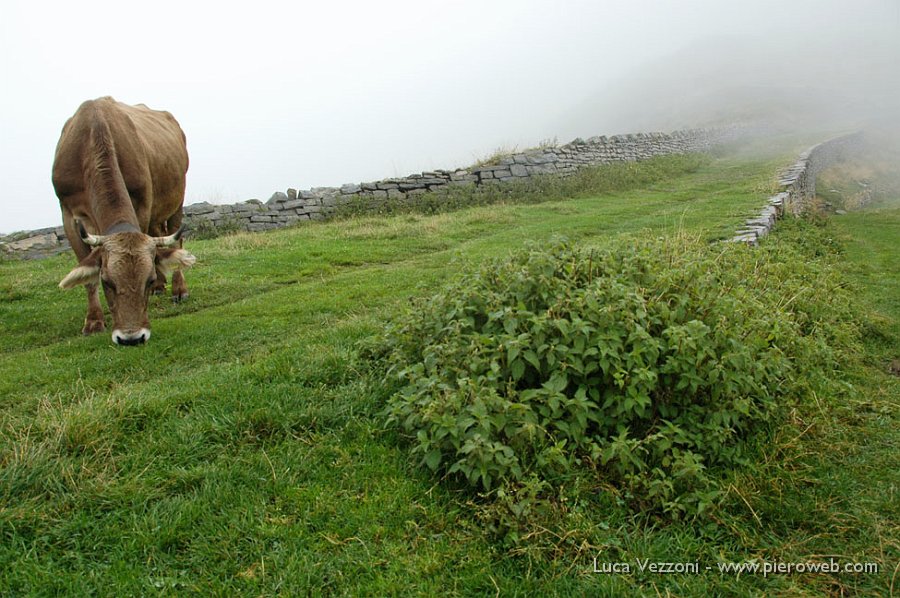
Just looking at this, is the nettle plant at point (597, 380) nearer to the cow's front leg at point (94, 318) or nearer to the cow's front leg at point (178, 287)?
the cow's front leg at point (94, 318)

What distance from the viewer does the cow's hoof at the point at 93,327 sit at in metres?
7.06

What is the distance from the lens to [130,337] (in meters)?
5.97

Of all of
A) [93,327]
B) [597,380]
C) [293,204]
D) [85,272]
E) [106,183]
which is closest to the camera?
[597,380]

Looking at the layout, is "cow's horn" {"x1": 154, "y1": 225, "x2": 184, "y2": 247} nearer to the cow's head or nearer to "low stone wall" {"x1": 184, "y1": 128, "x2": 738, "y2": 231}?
the cow's head

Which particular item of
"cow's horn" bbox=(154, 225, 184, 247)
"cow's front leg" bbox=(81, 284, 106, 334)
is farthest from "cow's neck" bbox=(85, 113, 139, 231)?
"cow's front leg" bbox=(81, 284, 106, 334)

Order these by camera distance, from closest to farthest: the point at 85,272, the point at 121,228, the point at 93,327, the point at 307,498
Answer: the point at 307,498, the point at 85,272, the point at 121,228, the point at 93,327

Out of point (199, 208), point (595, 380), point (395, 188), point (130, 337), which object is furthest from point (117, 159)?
point (395, 188)

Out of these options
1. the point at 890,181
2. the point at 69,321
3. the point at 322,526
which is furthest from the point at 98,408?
the point at 890,181

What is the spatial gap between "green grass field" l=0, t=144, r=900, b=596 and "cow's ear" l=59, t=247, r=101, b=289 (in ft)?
2.47

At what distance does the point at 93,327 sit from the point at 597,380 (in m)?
6.18

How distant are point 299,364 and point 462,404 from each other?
1.98m

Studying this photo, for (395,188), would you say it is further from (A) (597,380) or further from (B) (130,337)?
(A) (597,380)

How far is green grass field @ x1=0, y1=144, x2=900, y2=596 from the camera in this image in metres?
2.79

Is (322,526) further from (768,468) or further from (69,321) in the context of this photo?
(69,321)
